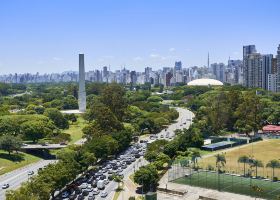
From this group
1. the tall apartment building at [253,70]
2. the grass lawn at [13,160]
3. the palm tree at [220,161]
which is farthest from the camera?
the tall apartment building at [253,70]

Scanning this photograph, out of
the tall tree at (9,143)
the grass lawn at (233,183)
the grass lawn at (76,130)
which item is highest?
the tall tree at (9,143)

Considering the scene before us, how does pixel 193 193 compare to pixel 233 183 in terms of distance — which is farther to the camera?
pixel 233 183

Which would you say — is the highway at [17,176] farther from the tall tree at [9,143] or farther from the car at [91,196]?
the car at [91,196]

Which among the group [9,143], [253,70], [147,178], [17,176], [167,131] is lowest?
[17,176]

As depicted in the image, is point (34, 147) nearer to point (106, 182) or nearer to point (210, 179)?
point (106, 182)

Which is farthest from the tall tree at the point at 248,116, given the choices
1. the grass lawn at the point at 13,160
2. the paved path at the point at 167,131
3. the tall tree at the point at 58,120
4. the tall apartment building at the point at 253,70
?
the tall apartment building at the point at 253,70

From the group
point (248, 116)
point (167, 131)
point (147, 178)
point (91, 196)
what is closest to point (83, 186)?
point (91, 196)

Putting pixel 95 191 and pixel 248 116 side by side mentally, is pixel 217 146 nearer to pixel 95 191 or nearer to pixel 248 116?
pixel 248 116
